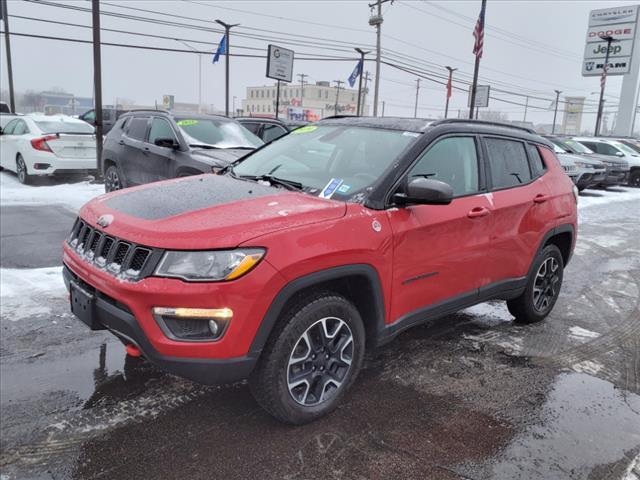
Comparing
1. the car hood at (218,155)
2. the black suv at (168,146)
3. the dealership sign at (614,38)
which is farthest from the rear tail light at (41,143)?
the dealership sign at (614,38)

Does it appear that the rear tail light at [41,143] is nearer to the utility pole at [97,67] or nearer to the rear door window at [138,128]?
the utility pole at [97,67]

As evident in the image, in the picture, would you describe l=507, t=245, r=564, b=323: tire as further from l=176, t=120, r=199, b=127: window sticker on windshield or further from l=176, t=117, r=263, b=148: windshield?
l=176, t=120, r=199, b=127: window sticker on windshield

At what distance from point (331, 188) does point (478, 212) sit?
118cm

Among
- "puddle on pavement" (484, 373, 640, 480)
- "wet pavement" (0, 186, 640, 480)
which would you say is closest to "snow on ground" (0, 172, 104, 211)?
"wet pavement" (0, 186, 640, 480)

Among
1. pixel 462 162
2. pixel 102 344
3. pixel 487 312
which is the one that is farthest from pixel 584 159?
pixel 102 344

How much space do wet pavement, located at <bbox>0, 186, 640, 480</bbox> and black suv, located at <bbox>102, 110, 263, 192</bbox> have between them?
341cm

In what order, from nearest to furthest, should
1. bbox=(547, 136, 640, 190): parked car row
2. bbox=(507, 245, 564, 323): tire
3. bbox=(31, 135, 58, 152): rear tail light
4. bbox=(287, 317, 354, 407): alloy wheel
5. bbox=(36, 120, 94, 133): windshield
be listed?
1. bbox=(287, 317, 354, 407): alloy wheel
2. bbox=(507, 245, 564, 323): tire
3. bbox=(31, 135, 58, 152): rear tail light
4. bbox=(36, 120, 94, 133): windshield
5. bbox=(547, 136, 640, 190): parked car row

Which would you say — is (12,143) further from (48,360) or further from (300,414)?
(300,414)

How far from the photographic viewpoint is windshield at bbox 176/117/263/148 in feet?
26.3

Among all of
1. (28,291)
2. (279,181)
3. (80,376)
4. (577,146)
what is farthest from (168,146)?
(577,146)

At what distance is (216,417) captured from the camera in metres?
3.10

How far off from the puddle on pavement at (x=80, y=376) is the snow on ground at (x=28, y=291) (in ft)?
3.18

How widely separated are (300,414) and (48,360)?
2.01 metres

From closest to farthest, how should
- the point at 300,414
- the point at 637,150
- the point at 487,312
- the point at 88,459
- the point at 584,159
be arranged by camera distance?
the point at 88,459 → the point at 300,414 → the point at 487,312 → the point at 584,159 → the point at 637,150
